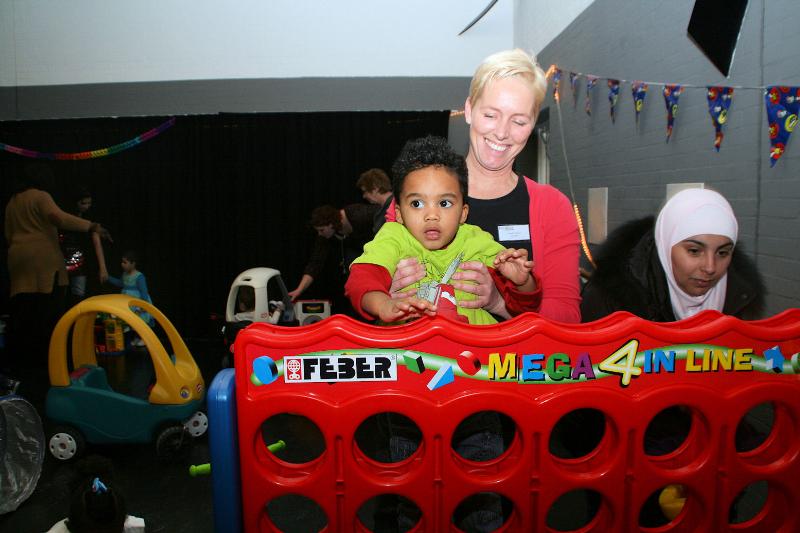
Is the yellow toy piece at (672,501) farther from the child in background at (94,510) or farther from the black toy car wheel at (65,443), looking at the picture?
the black toy car wheel at (65,443)

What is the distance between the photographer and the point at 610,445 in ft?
3.87

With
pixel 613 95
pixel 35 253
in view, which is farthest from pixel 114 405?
pixel 613 95

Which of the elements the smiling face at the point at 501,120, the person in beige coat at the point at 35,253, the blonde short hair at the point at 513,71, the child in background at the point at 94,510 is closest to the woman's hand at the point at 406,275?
the smiling face at the point at 501,120

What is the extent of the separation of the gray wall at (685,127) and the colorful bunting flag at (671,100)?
46 millimetres

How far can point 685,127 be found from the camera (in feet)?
10.1

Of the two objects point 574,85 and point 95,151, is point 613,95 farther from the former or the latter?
point 95,151

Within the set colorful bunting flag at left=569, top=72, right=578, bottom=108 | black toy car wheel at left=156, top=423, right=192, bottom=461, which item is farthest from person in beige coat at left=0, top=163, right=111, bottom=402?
colorful bunting flag at left=569, top=72, right=578, bottom=108

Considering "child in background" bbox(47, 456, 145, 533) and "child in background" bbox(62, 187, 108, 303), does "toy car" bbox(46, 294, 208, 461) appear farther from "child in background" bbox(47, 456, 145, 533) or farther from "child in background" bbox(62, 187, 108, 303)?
"child in background" bbox(62, 187, 108, 303)

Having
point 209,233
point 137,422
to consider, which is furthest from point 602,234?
point 209,233

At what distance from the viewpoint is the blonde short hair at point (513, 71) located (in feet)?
4.45

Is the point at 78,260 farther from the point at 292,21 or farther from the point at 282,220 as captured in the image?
the point at 292,21

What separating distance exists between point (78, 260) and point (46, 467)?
356 cm

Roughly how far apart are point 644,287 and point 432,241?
26.6 inches

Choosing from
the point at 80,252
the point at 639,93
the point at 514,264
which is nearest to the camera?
the point at 514,264
